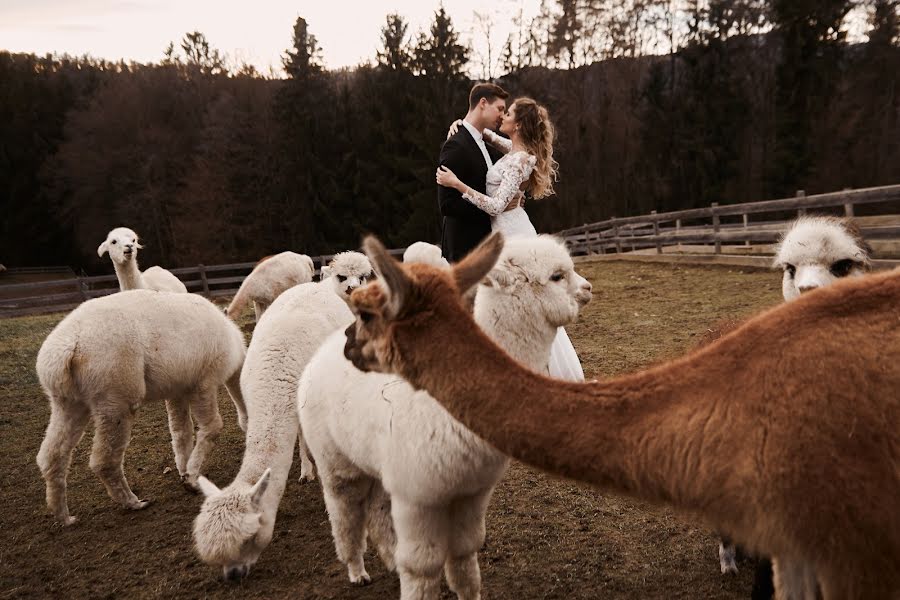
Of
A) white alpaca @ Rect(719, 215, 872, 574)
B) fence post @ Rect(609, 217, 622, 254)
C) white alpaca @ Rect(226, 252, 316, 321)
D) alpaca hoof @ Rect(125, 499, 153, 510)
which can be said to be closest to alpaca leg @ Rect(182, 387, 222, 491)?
alpaca hoof @ Rect(125, 499, 153, 510)

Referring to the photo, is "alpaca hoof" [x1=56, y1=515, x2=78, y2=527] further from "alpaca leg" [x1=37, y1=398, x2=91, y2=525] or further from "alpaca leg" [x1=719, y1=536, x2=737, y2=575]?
"alpaca leg" [x1=719, y1=536, x2=737, y2=575]

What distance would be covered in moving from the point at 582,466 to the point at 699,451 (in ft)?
0.98

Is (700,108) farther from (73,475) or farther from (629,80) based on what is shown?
(73,475)

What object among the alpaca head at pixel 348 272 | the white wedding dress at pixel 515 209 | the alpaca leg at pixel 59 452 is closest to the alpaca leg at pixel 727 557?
the white wedding dress at pixel 515 209

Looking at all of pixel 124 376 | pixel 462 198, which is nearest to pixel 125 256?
pixel 124 376

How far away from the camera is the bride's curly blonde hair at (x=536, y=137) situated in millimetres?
3793

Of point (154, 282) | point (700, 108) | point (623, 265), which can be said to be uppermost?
point (700, 108)

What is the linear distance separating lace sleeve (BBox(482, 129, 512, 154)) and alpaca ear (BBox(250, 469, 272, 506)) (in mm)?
2488

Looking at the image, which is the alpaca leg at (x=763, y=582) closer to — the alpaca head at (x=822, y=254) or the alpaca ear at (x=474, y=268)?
the alpaca head at (x=822, y=254)

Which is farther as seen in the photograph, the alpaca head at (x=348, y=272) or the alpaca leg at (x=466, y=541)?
the alpaca head at (x=348, y=272)

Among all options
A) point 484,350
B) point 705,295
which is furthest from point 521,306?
point 705,295

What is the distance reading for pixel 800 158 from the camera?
28.8 m

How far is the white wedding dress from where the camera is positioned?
3646 mm

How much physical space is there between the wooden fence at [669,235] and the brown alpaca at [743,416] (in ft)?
24.4
